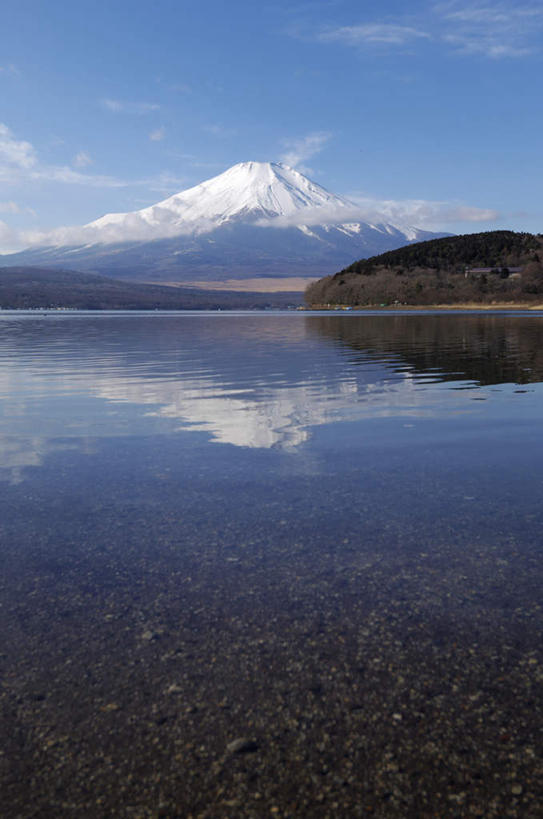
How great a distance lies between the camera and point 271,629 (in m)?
4.82

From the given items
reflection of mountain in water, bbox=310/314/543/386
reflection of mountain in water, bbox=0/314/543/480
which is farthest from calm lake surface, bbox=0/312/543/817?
reflection of mountain in water, bbox=310/314/543/386

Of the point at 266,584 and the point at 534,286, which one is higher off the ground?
the point at 534,286

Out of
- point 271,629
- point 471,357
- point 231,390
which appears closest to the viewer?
point 271,629

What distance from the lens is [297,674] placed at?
4.25m

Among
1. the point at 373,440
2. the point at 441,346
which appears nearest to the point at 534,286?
the point at 441,346

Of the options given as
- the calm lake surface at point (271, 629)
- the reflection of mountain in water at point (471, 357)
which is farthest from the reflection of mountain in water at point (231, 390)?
the calm lake surface at point (271, 629)

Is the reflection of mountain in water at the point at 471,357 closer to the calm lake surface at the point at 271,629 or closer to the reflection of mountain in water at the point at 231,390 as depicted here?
the reflection of mountain in water at the point at 231,390

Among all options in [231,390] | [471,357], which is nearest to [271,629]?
[231,390]

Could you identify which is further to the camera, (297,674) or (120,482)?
(120,482)

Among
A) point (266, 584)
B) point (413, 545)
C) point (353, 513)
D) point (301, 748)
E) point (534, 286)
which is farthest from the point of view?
point (534, 286)

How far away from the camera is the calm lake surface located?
3.39 metres

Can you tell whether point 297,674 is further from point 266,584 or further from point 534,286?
point 534,286

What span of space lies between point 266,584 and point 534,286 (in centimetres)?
19086

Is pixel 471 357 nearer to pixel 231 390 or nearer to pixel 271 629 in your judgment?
pixel 231 390
